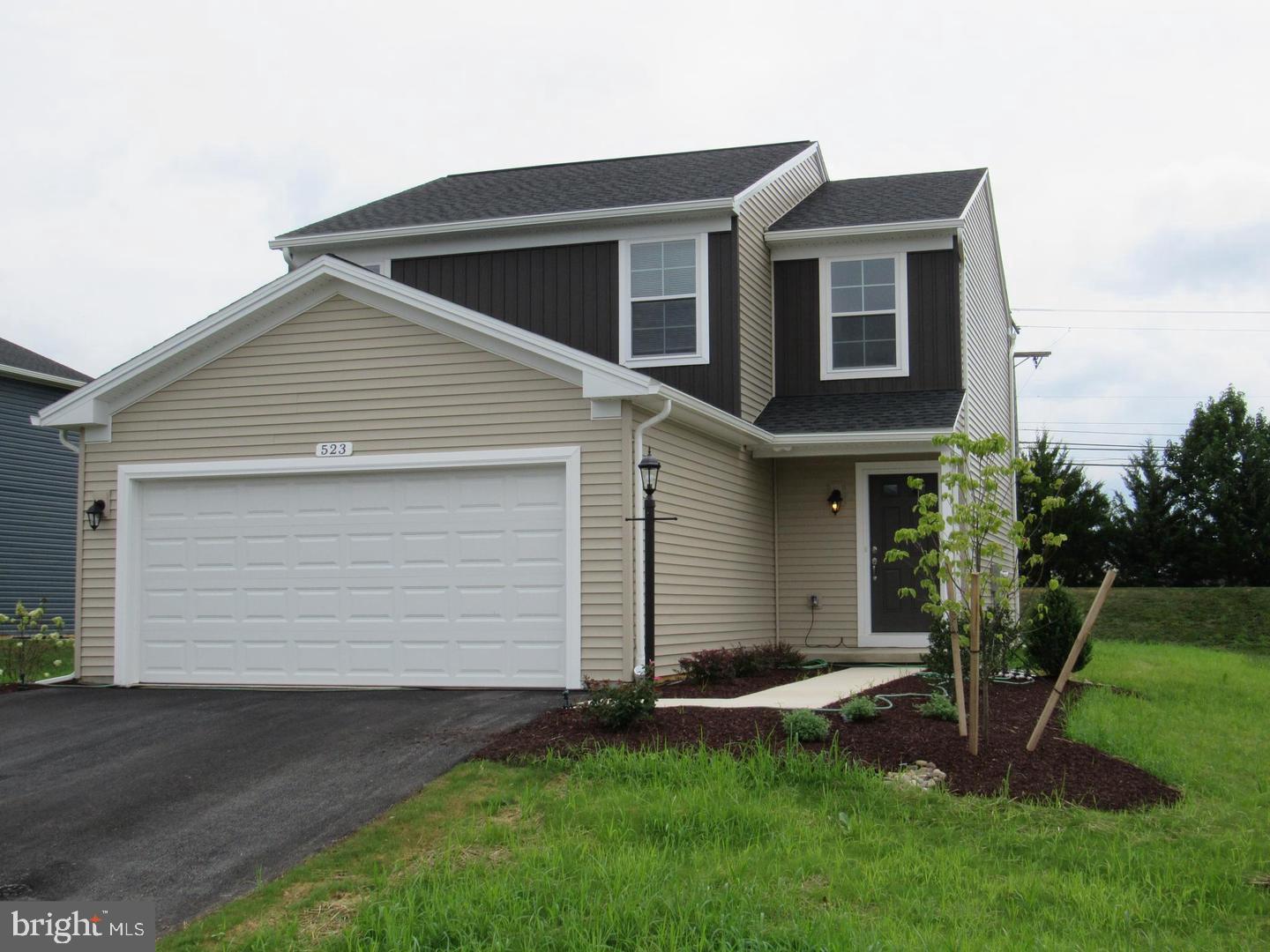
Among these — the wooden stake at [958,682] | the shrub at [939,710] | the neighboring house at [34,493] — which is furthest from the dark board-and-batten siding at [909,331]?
the neighboring house at [34,493]

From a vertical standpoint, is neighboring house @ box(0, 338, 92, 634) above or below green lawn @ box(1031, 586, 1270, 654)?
above

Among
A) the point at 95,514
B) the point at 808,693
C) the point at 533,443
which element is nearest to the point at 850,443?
the point at 808,693

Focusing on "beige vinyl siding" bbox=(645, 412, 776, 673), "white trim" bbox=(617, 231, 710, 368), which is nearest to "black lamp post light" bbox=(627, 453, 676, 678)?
"beige vinyl siding" bbox=(645, 412, 776, 673)

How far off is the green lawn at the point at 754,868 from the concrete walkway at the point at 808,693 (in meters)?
2.17

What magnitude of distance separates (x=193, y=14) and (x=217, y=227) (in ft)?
22.5

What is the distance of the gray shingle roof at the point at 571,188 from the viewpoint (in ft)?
49.6

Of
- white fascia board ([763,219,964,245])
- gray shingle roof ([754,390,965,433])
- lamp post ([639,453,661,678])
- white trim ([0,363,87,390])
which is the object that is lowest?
lamp post ([639,453,661,678])

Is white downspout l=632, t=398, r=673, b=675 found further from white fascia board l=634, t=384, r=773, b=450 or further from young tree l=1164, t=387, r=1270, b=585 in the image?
young tree l=1164, t=387, r=1270, b=585

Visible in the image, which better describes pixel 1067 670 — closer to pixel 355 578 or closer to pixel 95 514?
pixel 355 578

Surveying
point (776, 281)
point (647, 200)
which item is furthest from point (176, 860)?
point (776, 281)

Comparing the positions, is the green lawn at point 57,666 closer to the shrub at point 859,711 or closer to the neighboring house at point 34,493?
the neighboring house at point 34,493

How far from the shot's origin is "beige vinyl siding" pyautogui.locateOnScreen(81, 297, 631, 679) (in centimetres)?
1095

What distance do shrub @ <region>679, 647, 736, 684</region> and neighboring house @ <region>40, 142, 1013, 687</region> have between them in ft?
0.87

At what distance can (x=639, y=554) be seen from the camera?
1109cm
